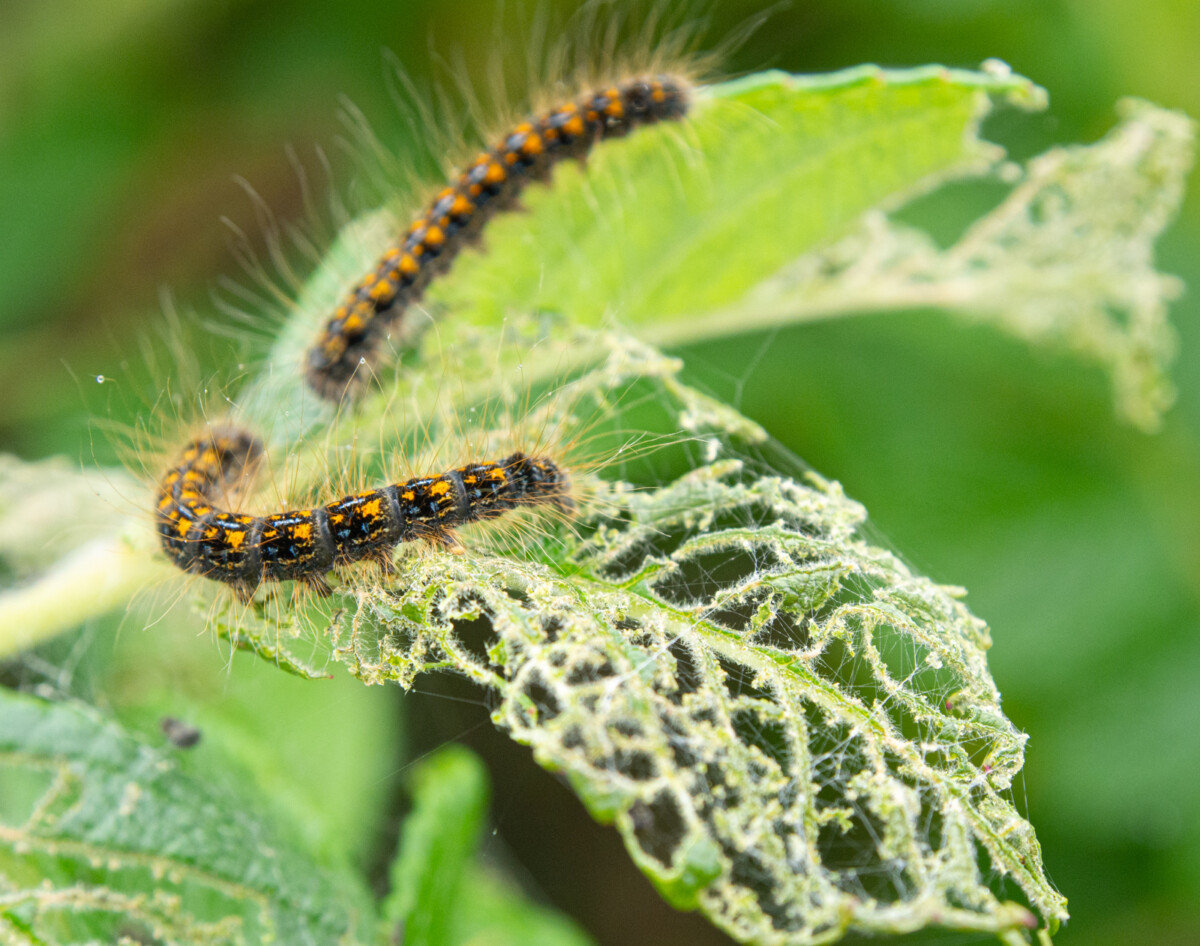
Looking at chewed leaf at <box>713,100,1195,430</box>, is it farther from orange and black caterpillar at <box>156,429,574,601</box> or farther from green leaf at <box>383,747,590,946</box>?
green leaf at <box>383,747,590,946</box>

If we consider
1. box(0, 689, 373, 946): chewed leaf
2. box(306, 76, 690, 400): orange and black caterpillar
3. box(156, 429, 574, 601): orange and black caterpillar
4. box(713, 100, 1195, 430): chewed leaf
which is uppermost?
box(713, 100, 1195, 430): chewed leaf

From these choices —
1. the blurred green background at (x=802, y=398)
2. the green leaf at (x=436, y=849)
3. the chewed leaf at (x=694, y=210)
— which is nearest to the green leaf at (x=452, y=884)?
the green leaf at (x=436, y=849)

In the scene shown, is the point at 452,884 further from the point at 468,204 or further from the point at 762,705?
the point at 468,204

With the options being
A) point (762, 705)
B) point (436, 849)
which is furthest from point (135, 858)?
point (762, 705)

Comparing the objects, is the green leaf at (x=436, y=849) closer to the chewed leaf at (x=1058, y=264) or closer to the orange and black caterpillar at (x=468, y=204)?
the orange and black caterpillar at (x=468, y=204)

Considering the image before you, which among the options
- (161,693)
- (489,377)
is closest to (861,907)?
(489,377)

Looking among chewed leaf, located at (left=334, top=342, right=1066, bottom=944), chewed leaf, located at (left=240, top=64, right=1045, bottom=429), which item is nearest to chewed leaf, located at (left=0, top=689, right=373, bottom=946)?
chewed leaf, located at (left=334, top=342, right=1066, bottom=944)
